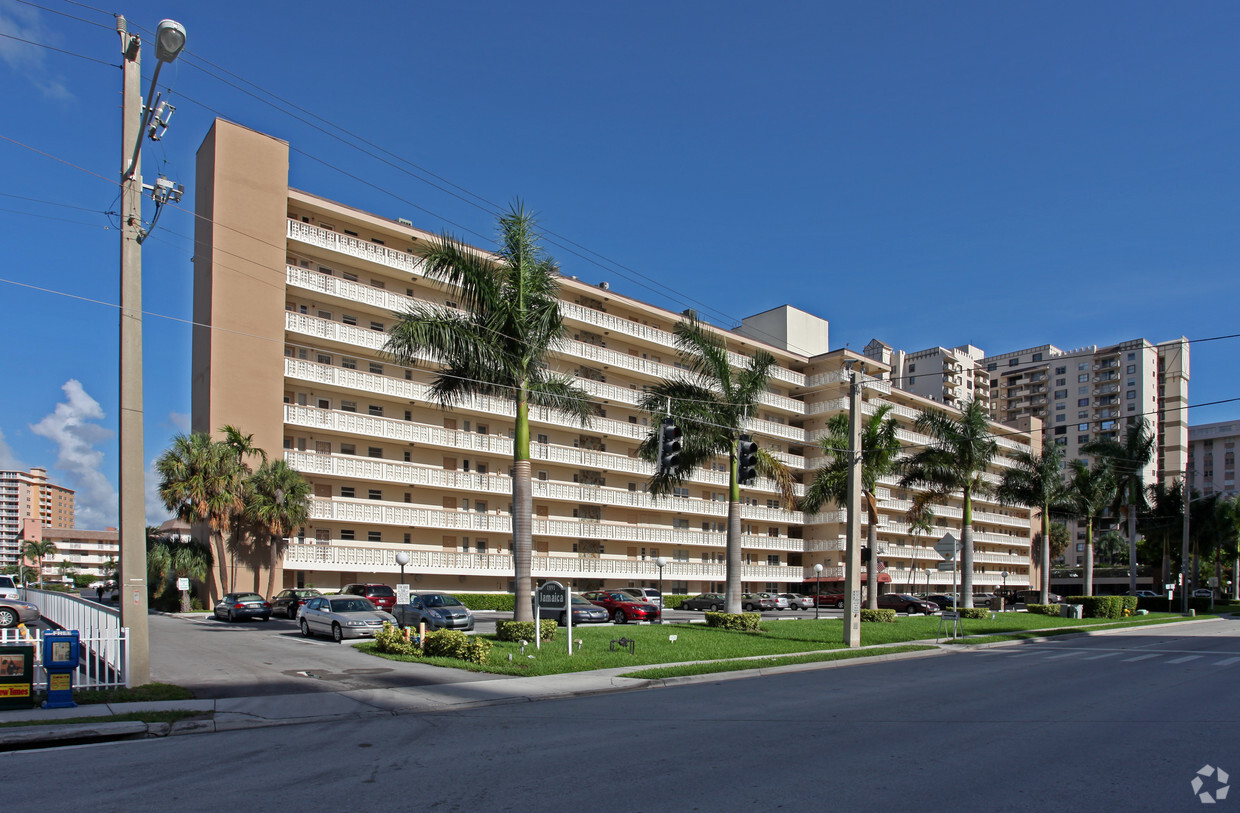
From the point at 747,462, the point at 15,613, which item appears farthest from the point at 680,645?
the point at 15,613

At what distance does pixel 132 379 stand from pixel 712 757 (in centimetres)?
1168

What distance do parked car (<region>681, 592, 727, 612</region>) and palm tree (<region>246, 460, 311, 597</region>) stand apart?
22.8 metres

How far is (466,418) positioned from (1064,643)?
34.4 metres

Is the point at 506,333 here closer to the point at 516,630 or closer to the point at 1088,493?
the point at 516,630

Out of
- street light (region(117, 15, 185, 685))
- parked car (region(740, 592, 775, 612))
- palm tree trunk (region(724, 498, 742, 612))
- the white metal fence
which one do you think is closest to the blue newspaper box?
the white metal fence

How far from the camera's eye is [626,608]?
37.8m

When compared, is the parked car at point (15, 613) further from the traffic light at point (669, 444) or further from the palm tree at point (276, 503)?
the traffic light at point (669, 444)

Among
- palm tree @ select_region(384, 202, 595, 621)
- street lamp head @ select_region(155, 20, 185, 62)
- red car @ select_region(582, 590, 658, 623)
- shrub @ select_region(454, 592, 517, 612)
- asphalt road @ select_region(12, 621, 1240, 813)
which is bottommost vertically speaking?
shrub @ select_region(454, 592, 517, 612)

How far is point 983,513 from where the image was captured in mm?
91062

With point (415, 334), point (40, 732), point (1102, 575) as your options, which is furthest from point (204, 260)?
point (1102, 575)

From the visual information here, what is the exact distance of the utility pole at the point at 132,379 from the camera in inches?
561

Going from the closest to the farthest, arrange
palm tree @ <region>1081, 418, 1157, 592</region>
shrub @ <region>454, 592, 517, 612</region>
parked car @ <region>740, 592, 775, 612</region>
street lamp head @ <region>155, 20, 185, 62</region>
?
street lamp head @ <region>155, 20, 185, 62</region>
shrub @ <region>454, 592, 517, 612</region>
parked car @ <region>740, 592, 775, 612</region>
palm tree @ <region>1081, 418, 1157, 592</region>

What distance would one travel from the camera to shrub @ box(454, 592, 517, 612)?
46.7m

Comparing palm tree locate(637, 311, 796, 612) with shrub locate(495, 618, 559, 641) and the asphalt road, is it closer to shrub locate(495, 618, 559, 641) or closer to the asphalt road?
shrub locate(495, 618, 559, 641)
